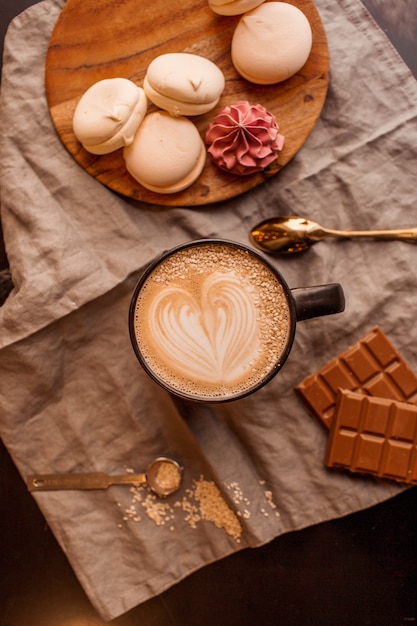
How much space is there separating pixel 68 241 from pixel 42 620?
875mm

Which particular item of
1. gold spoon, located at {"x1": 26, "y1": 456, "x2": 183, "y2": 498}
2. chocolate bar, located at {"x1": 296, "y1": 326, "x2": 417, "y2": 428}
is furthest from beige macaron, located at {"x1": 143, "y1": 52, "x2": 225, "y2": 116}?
gold spoon, located at {"x1": 26, "y1": 456, "x2": 183, "y2": 498}

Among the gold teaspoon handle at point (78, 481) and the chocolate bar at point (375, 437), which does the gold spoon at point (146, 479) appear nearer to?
the gold teaspoon handle at point (78, 481)

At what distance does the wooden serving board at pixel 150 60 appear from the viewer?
1.15 metres

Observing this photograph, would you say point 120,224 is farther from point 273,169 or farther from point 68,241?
point 273,169

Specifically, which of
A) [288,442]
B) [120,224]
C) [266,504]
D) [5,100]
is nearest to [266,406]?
[288,442]

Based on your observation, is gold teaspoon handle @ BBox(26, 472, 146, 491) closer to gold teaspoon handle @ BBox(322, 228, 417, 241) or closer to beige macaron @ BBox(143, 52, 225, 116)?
gold teaspoon handle @ BBox(322, 228, 417, 241)

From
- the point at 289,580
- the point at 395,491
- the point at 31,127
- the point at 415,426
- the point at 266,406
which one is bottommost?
the point at 289,580

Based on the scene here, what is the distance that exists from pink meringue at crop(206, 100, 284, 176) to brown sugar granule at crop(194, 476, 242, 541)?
27.3 inches

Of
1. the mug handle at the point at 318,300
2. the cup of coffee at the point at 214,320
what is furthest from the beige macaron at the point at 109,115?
the mug handle at the point at 318,300

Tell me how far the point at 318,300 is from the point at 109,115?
20.6 inches

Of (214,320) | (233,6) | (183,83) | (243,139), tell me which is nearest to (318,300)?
(214,320)

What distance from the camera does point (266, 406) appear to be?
1.24 m

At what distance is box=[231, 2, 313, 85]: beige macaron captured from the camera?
1.10m

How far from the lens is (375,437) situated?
1.21 m
